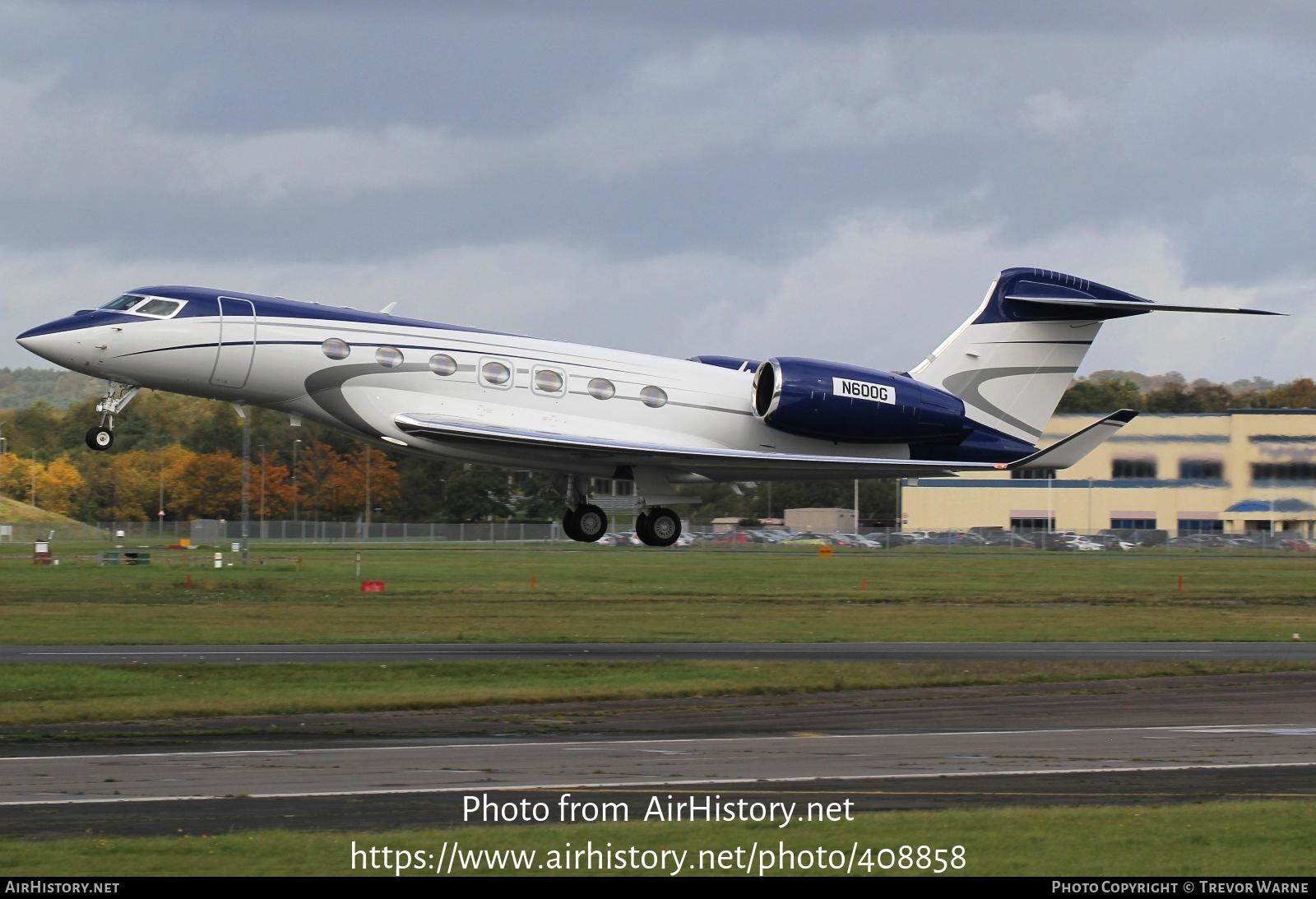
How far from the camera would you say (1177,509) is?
54.7m

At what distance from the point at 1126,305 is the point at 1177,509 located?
27.9 metres

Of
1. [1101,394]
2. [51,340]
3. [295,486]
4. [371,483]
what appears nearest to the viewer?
[51,340]

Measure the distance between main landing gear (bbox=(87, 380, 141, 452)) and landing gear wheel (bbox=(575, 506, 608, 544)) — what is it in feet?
26.3

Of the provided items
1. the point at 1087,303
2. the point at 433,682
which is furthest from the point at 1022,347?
the point at 433,682

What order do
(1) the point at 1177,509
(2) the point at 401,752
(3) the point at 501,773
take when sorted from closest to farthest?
(3) the point at 501,773
(2) the point at 401,752
(1) the point at 1177,509

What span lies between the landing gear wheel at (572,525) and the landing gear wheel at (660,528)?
1111mm

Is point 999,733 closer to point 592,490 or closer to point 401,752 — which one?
point 401,752

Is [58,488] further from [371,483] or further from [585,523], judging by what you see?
[585,523]

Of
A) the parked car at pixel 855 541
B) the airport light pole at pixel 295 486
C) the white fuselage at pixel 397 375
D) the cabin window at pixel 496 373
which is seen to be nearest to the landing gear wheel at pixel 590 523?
the white fuselage at pixel 397 375

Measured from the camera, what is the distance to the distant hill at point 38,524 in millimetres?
92000

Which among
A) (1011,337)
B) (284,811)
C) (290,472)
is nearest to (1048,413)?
(1011,337)

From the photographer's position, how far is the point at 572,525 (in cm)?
2778

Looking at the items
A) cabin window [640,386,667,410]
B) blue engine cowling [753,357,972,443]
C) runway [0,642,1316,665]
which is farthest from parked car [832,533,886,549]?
cabin window [640,386,667,410]

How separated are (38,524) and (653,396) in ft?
259
